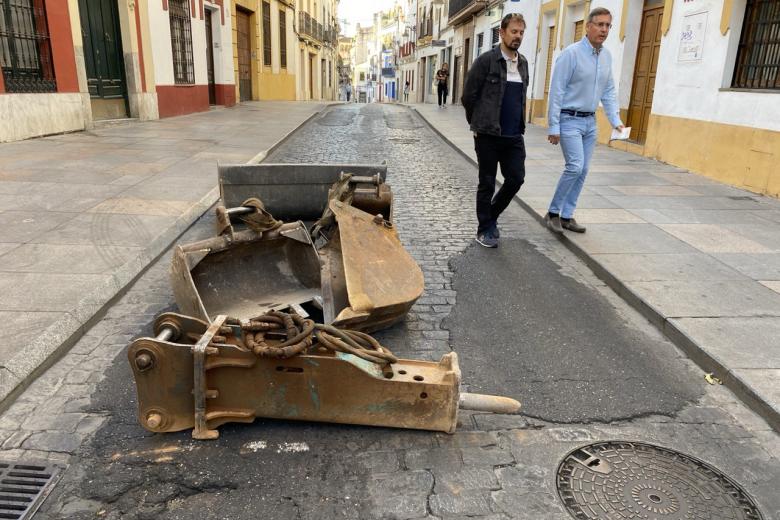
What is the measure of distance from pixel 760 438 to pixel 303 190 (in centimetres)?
413

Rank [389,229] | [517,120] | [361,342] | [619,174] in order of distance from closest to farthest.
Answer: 1. [361,342]
2. [389,229]
3. [517,120]
4. [619,174]

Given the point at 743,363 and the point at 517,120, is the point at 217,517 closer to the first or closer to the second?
the point at 743,363

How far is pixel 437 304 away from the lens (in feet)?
14.5

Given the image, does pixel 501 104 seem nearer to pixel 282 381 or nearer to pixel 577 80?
pixel 577 80

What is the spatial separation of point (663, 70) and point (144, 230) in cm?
943

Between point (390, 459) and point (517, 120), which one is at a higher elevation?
point (517, 120)

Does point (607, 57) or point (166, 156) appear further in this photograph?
point (166, 156)

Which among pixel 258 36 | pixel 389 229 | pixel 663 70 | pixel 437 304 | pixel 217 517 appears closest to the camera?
pixel 217 517

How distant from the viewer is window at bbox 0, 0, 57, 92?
411 inches

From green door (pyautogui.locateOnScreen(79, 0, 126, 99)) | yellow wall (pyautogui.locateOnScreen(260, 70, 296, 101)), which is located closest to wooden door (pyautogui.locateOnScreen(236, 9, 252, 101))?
yellow wall (pyautogui.locateOnScreen(260, 70, 296, 101))

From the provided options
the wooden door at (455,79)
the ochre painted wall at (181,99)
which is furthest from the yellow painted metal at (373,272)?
the wooden door at (455,79)

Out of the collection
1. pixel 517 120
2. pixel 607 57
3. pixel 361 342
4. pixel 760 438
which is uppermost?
pixel 607 57

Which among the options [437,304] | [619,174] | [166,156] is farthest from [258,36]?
[437,304]

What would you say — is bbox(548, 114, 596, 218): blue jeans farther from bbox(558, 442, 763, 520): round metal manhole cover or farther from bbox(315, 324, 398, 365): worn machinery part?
bbox(315, 324, 398, 365): worn machinery part
